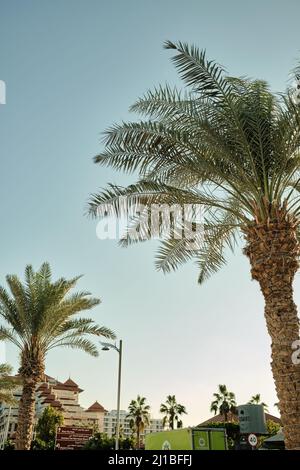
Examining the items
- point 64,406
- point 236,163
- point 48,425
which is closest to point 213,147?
point 236,163

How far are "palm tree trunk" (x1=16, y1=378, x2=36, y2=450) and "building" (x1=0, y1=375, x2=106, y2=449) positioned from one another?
7365 cm

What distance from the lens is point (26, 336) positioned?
19516 mm

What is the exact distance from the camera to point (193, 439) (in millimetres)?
11883

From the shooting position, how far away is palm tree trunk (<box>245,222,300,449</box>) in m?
7.60

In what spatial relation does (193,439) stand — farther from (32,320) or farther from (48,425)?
(48,425)

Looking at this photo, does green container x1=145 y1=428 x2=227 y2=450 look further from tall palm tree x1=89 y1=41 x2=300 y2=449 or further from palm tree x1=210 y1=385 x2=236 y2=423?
palm tree x1=210 y1=385 x2=236 y2=423

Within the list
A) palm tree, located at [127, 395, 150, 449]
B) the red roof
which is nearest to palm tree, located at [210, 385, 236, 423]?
palm tree, located at [127, 395, 150, 449]

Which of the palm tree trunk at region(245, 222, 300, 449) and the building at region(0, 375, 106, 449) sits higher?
the building at region(0, 375, 106, 449)

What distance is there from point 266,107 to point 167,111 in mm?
2306

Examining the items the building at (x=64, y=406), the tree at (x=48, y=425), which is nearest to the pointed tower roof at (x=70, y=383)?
the building at (x=64, y=406)

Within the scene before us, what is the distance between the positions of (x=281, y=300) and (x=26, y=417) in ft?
49.1

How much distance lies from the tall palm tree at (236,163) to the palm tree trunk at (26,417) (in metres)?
12.2

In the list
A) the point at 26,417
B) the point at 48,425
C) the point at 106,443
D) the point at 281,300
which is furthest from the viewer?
the point at 48,425

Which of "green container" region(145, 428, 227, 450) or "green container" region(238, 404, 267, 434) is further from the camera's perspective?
"green container" region(238, 404, 267, 434)
